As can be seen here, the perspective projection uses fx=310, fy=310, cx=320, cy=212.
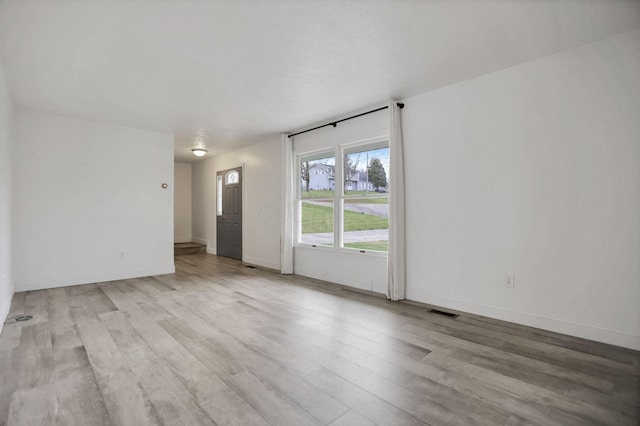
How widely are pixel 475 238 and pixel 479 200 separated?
424 mm

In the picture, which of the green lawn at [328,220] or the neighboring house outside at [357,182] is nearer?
the green lawn at [328,220]

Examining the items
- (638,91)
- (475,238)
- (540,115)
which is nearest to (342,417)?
(475,238)

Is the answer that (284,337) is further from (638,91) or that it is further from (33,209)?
(33,209)

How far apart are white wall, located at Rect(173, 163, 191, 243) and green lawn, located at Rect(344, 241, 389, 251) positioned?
20.8ft

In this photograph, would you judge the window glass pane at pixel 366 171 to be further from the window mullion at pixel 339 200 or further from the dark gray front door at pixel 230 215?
the dark gray front door at pixel 230 215

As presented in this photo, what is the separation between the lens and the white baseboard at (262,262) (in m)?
6.20

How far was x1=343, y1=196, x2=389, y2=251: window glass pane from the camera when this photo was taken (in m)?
4.41

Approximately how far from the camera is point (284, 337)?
9.29 ft

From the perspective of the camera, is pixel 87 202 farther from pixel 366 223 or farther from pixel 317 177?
pixel 366 223

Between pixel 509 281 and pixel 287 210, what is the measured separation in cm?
368

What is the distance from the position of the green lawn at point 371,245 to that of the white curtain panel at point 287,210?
129cm

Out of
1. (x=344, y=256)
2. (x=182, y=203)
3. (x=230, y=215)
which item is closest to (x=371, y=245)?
(x=344, y=256)

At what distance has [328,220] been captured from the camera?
5262mm

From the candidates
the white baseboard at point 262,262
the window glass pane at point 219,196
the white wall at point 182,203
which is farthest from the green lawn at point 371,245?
the white wall at point 182,203
